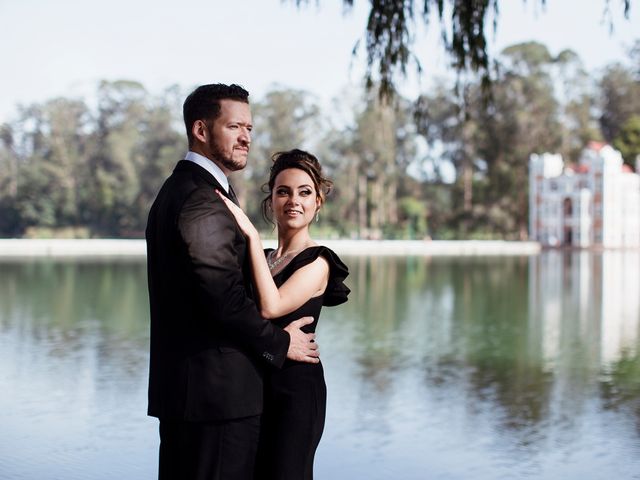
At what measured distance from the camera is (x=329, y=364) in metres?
9.65

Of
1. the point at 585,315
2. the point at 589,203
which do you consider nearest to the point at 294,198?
the point at 585,315

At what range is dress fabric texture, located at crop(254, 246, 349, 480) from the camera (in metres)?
2.69

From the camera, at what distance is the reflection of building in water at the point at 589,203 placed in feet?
180

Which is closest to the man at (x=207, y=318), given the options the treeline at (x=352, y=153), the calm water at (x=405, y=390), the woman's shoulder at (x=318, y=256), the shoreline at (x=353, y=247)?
the woman's shoulder at (x=318, y=256)

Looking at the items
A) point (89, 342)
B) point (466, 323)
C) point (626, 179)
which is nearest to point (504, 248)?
point (626, 179)

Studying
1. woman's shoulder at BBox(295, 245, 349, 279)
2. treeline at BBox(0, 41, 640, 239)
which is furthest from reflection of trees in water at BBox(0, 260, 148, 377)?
treeline at BBox(0, 41, 640, 239)

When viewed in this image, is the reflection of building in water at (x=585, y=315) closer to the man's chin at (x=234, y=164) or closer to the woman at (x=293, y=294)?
the woman at (x=293, y=294)

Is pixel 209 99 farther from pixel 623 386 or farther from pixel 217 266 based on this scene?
pixel 623 386

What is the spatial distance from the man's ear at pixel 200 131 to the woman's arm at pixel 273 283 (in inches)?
6.3

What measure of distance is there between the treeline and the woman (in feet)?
177

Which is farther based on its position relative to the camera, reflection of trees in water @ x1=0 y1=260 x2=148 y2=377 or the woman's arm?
reflection of trees in water @ x1=0 y1=260 x2=148 y2=377

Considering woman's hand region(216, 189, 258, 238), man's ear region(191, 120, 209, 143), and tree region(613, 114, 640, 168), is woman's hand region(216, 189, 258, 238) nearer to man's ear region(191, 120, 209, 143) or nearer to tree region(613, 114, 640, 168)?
man's ear region(191, 120, 209, 143)

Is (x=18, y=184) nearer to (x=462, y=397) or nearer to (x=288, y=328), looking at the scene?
(x=462, y=397)

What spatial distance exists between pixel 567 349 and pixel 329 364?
2890mm
